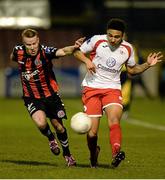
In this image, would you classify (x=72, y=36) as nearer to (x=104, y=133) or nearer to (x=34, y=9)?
(x=34, y=9)

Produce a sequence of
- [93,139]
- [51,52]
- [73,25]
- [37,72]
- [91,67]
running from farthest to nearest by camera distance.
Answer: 1. [73,25]
2. [37,72]
3. [51,52]
4. [93,139]
5. [91,67]

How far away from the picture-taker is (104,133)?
65.1 feet

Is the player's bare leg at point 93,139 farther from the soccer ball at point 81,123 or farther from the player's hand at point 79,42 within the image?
the player's hand at point 79,42

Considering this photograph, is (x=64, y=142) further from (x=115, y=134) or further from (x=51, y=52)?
(x=51, y=52)

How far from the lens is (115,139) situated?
1227 cm

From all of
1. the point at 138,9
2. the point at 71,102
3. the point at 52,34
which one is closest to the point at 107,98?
the point at 71,102

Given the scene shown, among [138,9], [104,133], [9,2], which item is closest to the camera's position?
[104,133]

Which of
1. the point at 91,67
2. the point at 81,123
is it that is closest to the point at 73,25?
the point at 91,67

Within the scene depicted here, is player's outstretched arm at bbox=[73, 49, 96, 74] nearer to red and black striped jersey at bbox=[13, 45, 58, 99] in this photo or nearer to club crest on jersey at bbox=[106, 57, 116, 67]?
club crest on jersey at bbox=[106, 57, 116, 67]

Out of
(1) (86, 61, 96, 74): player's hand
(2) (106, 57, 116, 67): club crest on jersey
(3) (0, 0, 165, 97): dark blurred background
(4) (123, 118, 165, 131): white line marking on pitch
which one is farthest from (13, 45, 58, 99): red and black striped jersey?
(3) (0, 0, 165, 97): dark blurred background

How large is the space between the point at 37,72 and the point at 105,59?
1061 mm

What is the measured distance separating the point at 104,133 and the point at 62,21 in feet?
104

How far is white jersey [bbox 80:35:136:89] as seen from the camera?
41.5 ft

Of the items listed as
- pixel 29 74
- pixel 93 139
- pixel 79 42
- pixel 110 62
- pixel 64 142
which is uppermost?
pixel 79 42
